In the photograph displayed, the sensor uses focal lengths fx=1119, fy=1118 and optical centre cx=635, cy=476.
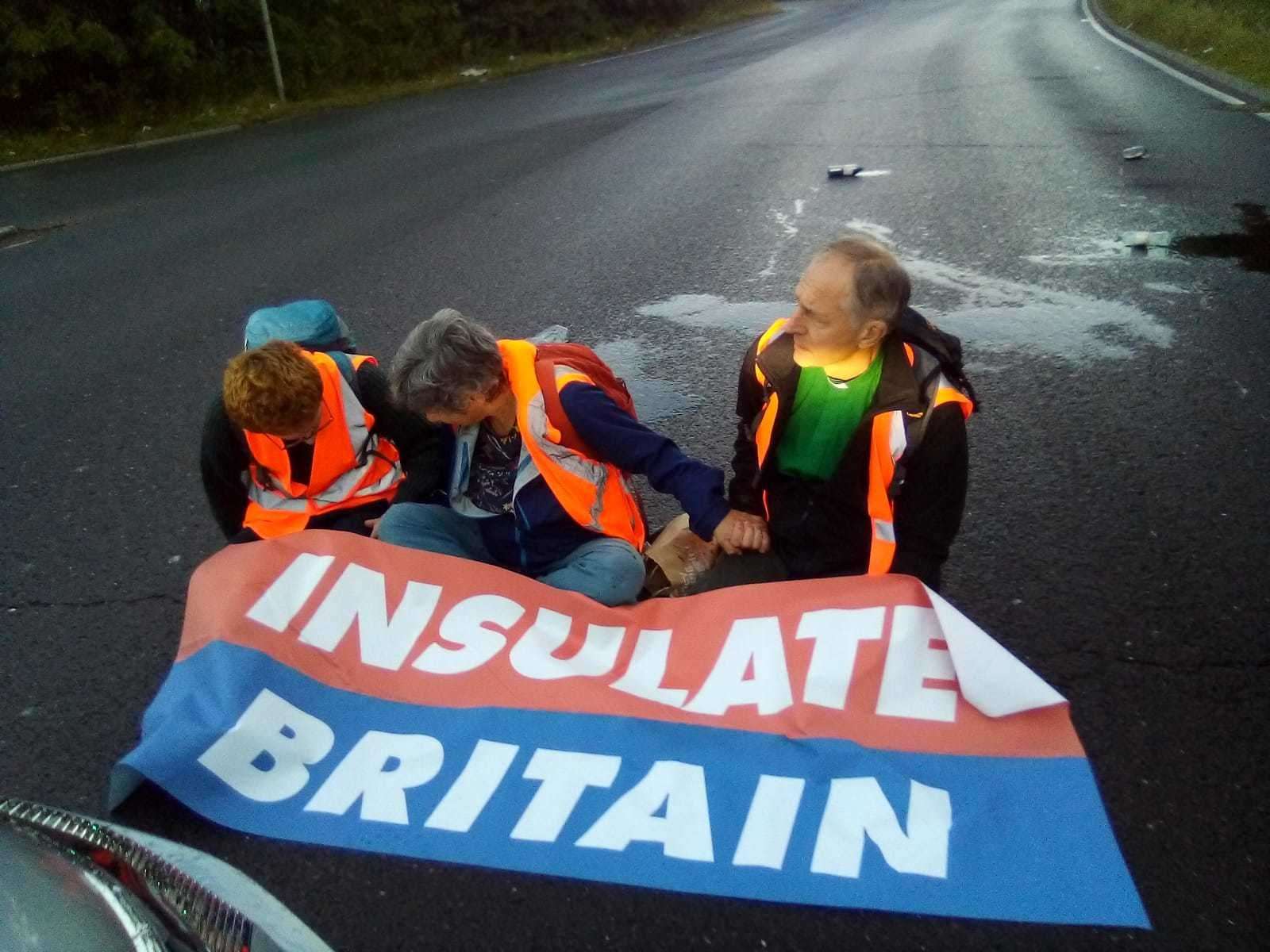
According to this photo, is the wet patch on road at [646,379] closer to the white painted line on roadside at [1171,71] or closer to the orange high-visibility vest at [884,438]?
the orange high-visibility vest at [884,438]

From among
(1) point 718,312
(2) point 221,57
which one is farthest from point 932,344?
(2) point 221,57

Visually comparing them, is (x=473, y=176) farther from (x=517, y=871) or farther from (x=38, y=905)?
(x=38, y=905)

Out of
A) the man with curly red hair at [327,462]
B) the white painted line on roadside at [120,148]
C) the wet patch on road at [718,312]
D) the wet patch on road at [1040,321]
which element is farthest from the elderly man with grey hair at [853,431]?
the white painted line on roadside at [120,148]

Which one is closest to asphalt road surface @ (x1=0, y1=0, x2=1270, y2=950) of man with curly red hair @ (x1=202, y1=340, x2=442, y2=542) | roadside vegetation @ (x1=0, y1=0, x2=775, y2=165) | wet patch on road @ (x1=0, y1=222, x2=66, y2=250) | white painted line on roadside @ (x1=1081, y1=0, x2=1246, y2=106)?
wet patch on road @ (x1=0, y1=222, x2=66, y2=250)

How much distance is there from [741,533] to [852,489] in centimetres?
35

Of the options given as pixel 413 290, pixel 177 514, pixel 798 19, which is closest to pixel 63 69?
pixel 413 290

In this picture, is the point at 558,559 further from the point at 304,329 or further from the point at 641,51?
the point at 641,51

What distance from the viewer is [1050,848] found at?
8.05ft

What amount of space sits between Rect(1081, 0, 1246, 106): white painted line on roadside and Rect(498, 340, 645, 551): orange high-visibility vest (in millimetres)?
12551

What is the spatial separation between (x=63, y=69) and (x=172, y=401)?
15332 millimetres

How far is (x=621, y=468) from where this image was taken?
11.3ft

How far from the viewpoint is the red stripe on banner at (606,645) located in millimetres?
2828

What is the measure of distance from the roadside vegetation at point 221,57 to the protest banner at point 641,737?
15.6 metres

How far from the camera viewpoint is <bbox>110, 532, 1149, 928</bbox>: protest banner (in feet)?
8.13
